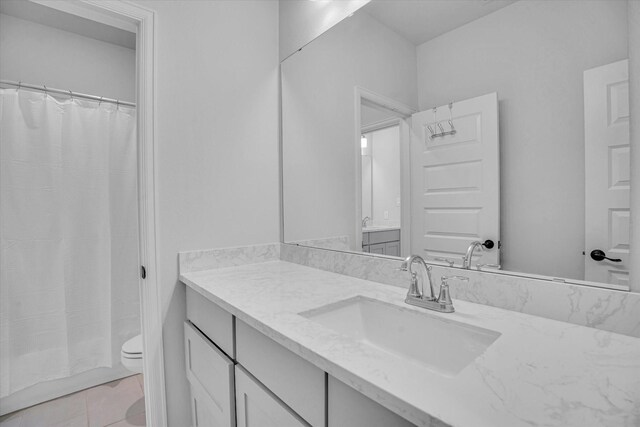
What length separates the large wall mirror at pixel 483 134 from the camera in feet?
2.39

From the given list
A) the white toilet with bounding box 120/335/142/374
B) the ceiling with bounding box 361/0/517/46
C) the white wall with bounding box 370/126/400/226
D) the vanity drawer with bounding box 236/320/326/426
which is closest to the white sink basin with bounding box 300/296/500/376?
the vanity drawer with bounding box 236/320/326/426

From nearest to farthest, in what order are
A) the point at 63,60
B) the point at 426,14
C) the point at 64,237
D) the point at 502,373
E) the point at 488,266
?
the point at 502,373
the point at 488,266
the point at 426,14
the point at 64,237
the point at 63,60

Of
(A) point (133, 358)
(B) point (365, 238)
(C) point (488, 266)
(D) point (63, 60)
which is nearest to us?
(C) point (488, 266)

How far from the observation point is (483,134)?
3.02ft

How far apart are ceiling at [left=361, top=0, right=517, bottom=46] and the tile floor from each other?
2329mm

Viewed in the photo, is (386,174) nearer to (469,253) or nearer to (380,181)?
(380,181)

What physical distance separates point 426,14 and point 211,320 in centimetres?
135

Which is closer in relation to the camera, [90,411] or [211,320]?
[211,320]

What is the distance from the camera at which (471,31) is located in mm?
951

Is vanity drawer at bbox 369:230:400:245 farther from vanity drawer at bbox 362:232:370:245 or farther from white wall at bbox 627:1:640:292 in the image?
white wall at bbox 627:1:640:292

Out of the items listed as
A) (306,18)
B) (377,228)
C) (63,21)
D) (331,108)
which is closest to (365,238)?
(377,228)

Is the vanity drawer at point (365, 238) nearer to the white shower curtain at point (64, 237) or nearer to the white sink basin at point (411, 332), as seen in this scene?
the white sink basin at point (411, 332)

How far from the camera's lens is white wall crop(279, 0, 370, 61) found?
Answer: 136cm

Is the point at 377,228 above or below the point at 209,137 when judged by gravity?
below
